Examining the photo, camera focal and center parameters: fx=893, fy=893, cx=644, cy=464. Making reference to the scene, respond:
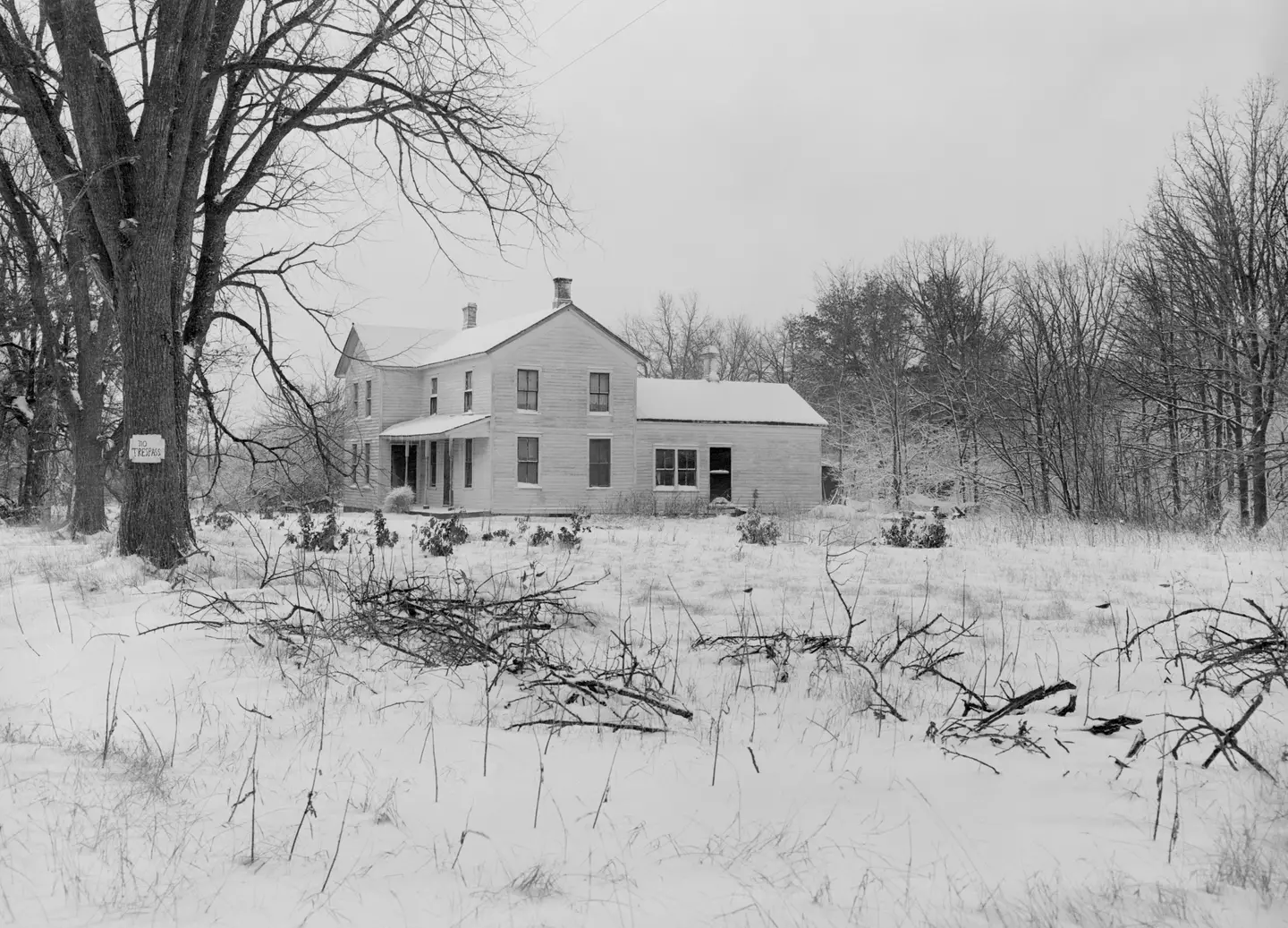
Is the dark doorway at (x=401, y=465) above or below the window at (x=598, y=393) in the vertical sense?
below

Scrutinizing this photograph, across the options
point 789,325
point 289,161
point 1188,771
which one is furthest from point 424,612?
point 789,325

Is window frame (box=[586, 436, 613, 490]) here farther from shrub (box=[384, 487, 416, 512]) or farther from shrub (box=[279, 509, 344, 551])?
shrub (box=[279, 509, 344, 551])

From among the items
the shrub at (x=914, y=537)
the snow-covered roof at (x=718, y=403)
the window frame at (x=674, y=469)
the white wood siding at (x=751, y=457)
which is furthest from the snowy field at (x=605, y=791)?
the snow-covered roof at (x=718, y=403)

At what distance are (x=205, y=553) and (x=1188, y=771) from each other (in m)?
8.33

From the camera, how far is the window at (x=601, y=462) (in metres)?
29.1

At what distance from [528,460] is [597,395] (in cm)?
320

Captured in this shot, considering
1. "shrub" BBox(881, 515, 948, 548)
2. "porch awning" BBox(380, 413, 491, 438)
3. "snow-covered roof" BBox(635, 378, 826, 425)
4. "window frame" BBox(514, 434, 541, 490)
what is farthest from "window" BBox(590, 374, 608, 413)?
"shrub" BBox(881, 515, 948, 548)

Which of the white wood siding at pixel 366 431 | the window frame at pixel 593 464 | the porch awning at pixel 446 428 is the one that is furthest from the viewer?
the white wood siding at pixel 366 431

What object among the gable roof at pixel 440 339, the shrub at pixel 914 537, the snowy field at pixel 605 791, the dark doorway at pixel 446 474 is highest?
the gable roof at pixel 440 339

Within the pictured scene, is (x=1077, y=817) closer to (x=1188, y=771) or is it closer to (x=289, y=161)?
(x=1188, y=771)

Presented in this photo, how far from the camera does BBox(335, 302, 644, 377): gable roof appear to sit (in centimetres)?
2848

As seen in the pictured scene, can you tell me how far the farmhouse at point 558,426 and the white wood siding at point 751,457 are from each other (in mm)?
44

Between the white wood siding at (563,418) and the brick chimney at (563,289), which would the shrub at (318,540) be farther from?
the brick chimney at (563,289)

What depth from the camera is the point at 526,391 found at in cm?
2830
